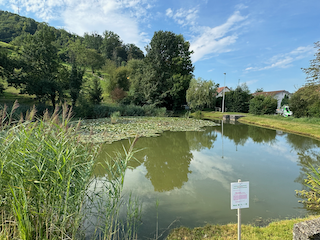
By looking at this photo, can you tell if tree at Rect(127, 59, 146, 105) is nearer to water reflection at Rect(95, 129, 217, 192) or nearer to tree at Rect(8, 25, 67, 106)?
tree at Rect(8, 25, 67, 106)

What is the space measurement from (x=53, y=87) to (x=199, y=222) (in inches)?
618

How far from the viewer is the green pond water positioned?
135 inches

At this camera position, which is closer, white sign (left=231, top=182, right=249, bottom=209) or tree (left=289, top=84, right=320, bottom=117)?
white sign (left=231, top=182, right=249, bottom=209)

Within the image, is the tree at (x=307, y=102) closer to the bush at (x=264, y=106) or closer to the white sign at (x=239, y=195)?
the bush at (x=264, y=106)

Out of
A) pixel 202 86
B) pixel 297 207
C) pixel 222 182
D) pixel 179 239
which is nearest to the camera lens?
pixel 179 239

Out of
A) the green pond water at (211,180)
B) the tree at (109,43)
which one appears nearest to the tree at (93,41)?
the tree at (109,43)

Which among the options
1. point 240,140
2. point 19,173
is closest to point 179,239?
point 19,173

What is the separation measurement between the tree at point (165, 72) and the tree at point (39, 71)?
1101cm

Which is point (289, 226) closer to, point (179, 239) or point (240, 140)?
point (179, 239)

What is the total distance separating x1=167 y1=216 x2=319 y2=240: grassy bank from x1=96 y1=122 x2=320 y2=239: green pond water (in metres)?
0.26

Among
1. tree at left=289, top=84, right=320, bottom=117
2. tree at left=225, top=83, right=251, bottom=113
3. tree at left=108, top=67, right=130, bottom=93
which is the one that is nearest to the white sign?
tree at left=289, top=84, right=320, bottom=117

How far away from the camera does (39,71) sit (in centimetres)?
1689

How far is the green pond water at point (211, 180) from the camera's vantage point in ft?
11.2

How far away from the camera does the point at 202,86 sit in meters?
24.2
